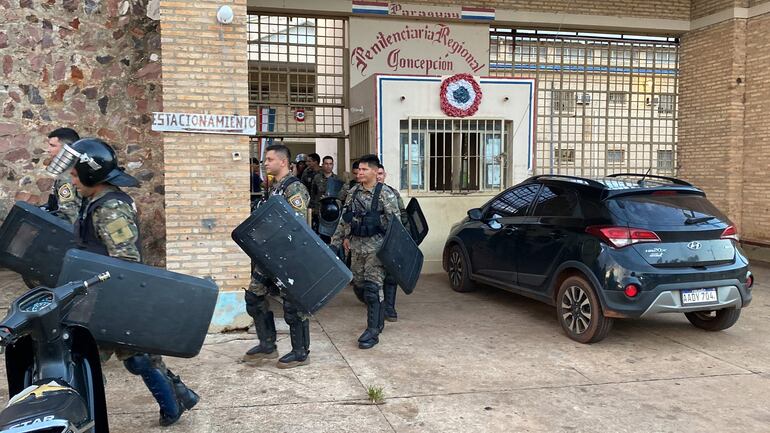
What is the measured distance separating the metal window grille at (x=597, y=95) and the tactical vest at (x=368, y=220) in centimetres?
673

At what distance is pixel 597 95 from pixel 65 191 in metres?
10.2

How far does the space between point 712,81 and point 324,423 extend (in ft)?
35.6

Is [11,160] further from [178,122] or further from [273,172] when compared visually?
[273,172]

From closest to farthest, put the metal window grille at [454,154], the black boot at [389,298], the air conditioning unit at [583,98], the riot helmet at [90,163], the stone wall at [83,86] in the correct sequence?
the riot helmet at [90,163]
the stone wall at [83,86]
the black boot at [389,298]
the metal window grille at [454,154]
the air conditioning unit at [583,98]

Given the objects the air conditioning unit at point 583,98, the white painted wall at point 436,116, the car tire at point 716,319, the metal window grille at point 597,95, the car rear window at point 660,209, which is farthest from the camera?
the air conditioning unit at point 583,98

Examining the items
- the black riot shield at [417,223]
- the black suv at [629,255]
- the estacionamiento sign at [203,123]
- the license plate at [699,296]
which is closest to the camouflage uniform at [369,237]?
the black riot shield at [417,223]

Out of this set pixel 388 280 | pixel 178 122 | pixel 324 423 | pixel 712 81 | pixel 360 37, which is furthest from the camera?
pixel 712 81

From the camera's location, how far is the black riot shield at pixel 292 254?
13.5ft

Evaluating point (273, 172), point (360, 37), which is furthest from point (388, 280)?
point (360, 37)

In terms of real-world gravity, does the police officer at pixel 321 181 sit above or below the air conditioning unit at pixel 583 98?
below

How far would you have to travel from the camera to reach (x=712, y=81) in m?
11.2

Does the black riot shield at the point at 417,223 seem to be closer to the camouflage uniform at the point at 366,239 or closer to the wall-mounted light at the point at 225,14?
the camouflage uniform at the point at 366,239

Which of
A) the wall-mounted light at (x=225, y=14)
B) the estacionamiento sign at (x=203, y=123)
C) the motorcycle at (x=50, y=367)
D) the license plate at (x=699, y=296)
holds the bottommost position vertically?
the license plate at (x=699, y=296)

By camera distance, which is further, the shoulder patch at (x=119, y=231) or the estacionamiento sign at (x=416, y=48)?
the estacionamiento sign at (x=416, y=48)
